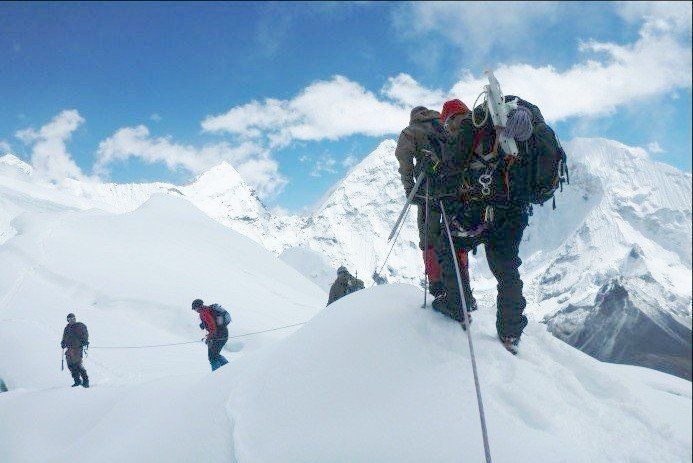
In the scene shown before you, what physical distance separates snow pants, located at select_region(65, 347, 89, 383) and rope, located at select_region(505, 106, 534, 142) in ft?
39.4

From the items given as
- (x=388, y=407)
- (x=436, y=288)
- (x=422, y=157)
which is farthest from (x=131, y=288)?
(x=388, y=407)

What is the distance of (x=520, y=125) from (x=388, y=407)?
294cm

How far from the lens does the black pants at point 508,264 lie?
16.7ft

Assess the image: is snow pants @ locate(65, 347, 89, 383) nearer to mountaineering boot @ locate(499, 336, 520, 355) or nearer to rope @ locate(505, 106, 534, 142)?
mountaineering boot @ locate(499, 336, 520, 355)

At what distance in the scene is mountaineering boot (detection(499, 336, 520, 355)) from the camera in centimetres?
503

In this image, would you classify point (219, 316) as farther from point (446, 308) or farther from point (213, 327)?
point (446, 308)

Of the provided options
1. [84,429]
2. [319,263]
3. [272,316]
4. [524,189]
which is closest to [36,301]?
[272,316]

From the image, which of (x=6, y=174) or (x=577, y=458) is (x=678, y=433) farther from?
(x=6, y=174)

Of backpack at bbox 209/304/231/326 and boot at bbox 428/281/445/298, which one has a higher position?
backpack at bbox 209/304/231/326

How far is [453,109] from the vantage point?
560cm

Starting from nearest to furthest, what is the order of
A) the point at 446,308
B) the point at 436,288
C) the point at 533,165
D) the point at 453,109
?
the point at 533,165 < the point at 446,308 < the point at 453,109 < the point at 436,288

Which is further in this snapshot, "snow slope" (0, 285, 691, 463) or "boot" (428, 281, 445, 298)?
"boot" (428, 281, 445, 298)

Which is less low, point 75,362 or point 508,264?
point 75,362

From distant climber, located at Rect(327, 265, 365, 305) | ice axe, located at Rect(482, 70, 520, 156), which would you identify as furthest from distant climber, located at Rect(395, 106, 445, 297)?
distant climber, located at Rect(327, 265, 365, 305)
